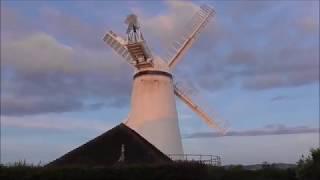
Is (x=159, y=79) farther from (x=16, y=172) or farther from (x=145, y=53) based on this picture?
(x=16, y=172)

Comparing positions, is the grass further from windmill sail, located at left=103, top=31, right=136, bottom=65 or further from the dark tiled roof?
windmill sail, located at left=103, top=31, right=136, bottom=65

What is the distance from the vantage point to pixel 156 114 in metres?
42.8

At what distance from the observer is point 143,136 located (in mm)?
42500

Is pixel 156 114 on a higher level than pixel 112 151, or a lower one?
higher

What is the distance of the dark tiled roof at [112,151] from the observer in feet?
120

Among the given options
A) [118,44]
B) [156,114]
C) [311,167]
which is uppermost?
[118,44]

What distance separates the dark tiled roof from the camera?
120 ft

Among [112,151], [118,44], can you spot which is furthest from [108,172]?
[118,44]

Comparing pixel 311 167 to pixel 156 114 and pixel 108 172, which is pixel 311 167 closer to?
pixel 108 172

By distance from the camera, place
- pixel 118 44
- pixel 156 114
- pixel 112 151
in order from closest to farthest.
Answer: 1. pixel 112 151
2. pixel 156 114
3. pixel 118 44

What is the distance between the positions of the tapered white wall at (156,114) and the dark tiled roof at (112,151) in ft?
12.7

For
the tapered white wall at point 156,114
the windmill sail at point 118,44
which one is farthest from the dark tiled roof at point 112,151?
Answer: the windmill sail at point 118,44

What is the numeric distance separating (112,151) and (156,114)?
6.43 meters

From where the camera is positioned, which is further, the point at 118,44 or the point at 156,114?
the point at 118,44
